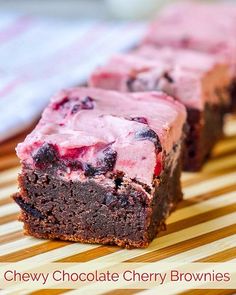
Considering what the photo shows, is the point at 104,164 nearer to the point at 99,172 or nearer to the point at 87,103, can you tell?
the point at 99,172

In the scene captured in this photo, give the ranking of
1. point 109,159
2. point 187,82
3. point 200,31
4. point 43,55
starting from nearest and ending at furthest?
1. point 109,159
2. point 187,82
3. point 200,31
4. point 43,55

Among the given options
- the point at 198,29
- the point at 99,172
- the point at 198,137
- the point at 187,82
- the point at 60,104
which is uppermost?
the point at 60,104

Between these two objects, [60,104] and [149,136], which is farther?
[60,104]

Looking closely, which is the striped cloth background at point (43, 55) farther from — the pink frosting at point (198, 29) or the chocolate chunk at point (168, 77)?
the chocolate chunk at point (168, 77)

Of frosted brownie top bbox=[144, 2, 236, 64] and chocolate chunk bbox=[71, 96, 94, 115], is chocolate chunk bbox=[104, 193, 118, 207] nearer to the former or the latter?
chocolate chunk bbox=[71, 96, 94, 115]

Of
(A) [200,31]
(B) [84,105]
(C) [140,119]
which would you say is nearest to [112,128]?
(C) [140,119]

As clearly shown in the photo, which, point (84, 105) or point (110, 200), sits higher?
point (84, 105)
